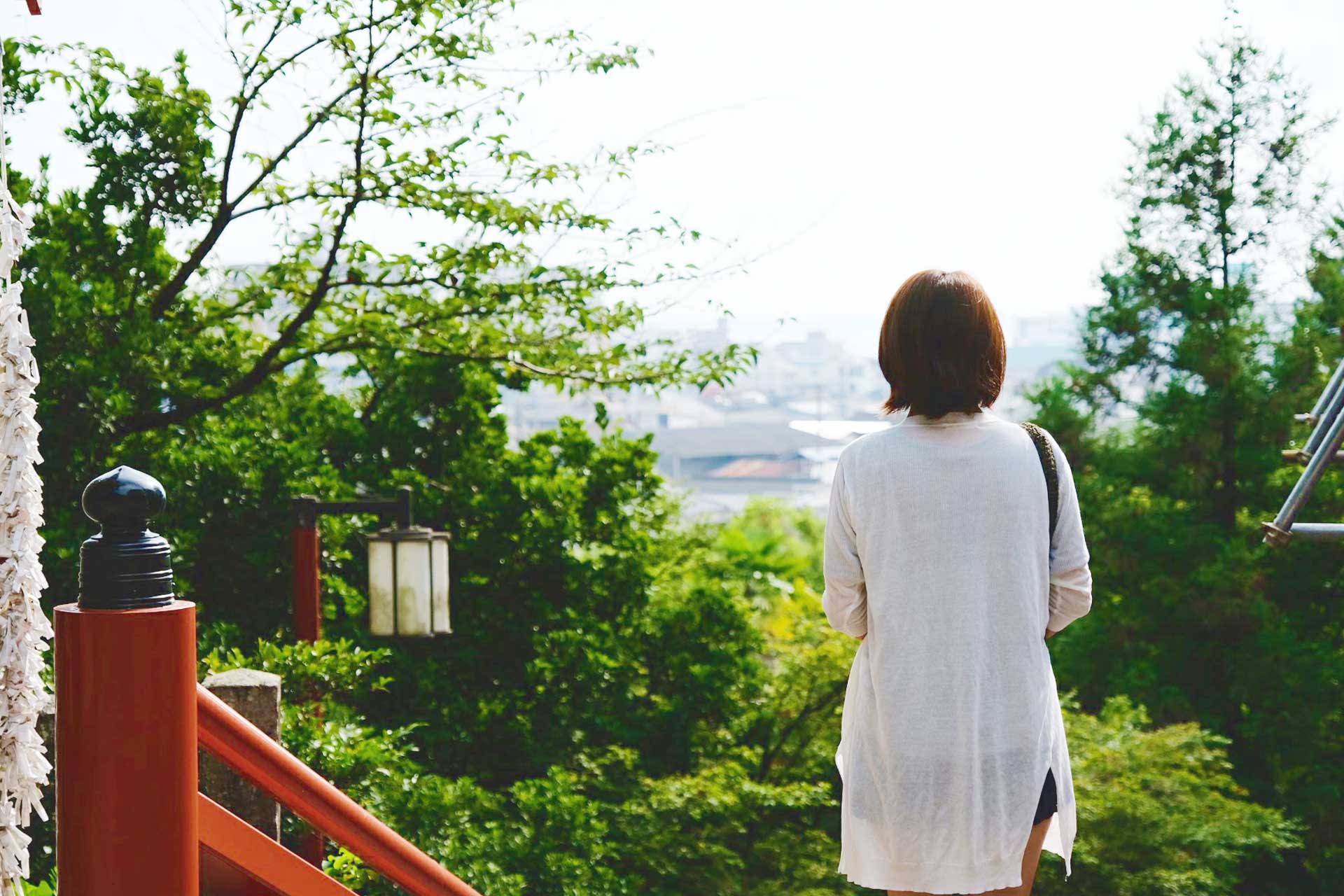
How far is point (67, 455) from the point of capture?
4.68m

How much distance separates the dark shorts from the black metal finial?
4.50ft

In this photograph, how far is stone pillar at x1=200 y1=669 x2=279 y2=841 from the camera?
2.59m

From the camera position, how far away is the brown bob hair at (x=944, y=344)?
192cm

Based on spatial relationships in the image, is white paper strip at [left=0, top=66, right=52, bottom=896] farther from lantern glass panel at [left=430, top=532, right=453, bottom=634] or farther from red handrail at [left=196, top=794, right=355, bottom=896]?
lantern glass panel at [left=430, top=532, right=453, bottom=634]

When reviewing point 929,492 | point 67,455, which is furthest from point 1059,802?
point 67,455

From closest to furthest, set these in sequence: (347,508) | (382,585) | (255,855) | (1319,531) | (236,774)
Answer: (255,855), (1319,531), (236,774), (347,508), (382,585)

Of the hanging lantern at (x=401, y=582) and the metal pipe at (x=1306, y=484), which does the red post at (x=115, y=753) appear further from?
the hanging lantern at (x=401, y=582)

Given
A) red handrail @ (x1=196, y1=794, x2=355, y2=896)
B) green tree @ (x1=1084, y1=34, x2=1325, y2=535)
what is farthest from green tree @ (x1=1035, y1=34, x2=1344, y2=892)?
red handrail @ (x1=196, y1=794, x2=355, y2=896)

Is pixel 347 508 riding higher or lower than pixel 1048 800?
higher

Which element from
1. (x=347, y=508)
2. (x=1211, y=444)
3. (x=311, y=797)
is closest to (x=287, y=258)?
(x=347, y=508)

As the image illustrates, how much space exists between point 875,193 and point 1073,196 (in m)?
1.93

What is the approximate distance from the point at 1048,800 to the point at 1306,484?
3.23 ft

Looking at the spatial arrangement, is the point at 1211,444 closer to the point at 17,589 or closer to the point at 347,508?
the point at 347,508

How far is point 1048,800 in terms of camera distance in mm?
1921
